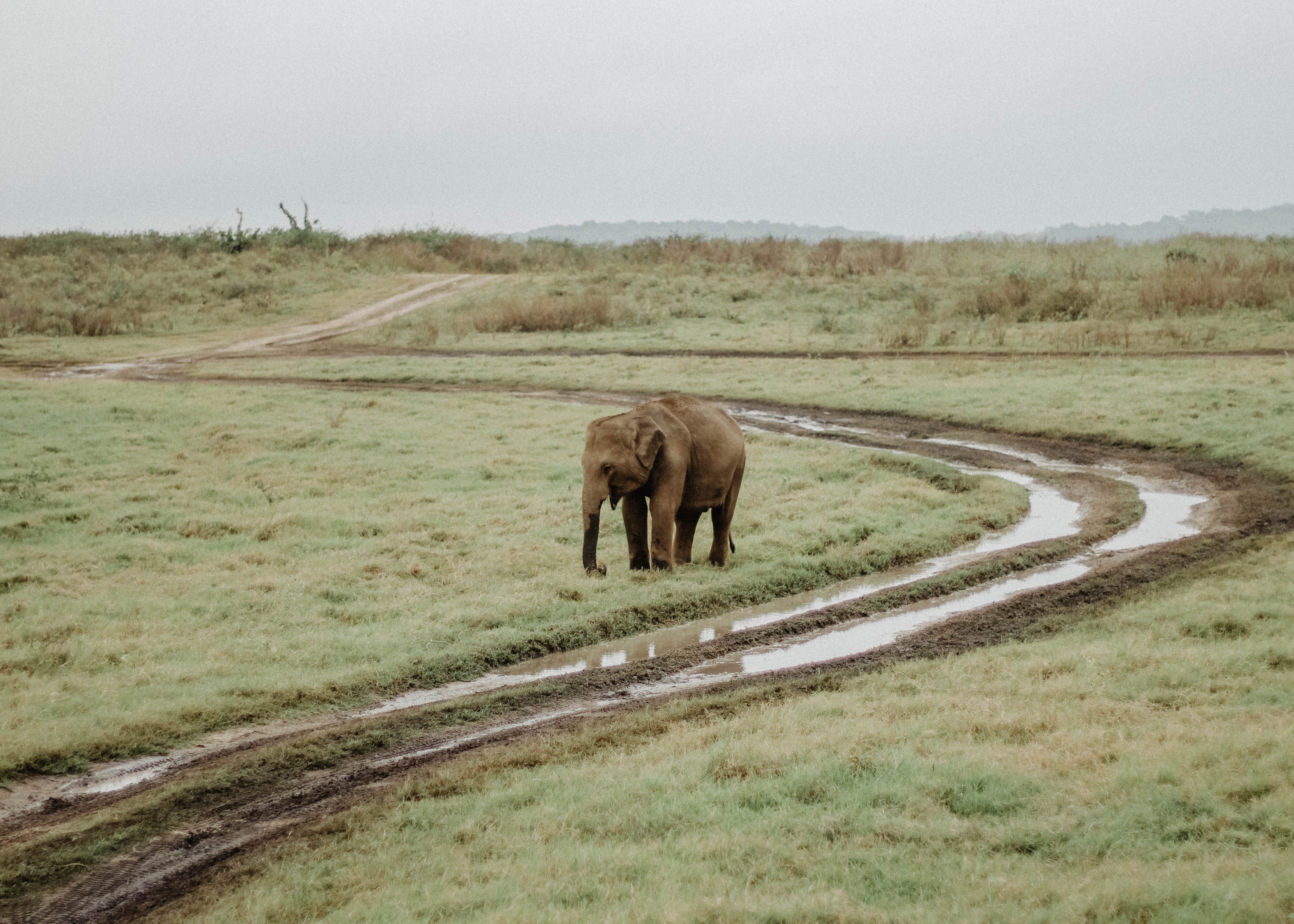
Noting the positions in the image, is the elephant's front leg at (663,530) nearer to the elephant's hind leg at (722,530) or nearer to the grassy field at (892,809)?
the elephant's hind leg at (722,530)

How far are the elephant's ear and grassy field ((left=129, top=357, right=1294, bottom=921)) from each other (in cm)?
383

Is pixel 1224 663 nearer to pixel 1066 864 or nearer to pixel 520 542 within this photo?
pixel 1066 864

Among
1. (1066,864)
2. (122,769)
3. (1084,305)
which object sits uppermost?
(1084,305)

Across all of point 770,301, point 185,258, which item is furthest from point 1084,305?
point 185,258

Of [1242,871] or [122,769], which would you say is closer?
[1242,871]

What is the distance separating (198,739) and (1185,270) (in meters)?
34.9

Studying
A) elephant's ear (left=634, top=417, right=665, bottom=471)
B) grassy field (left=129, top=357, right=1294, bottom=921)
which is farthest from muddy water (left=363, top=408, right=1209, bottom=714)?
elephant's ear (left=634, top=417, right=665, bottom=471)

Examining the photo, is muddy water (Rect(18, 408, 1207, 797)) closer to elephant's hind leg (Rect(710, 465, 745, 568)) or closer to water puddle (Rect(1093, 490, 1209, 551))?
water puddle (Rect(1093, 490, 1209, 551))

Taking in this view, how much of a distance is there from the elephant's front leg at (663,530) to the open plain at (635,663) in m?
0.43

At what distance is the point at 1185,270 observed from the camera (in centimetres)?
3597

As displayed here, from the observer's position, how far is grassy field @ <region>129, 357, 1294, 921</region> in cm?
555

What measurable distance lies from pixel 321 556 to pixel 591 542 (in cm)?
362

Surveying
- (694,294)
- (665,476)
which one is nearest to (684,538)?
Result: (665,476)

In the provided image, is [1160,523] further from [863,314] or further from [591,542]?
[863,314]
